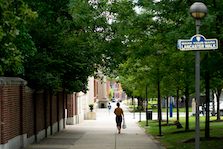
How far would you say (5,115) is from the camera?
11375 millimetres

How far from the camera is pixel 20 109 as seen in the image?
43.9 feet

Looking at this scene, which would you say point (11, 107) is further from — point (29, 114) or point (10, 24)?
point (10, 24)

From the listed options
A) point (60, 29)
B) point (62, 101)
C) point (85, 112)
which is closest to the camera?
point (60, 29)

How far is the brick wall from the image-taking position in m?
11.3

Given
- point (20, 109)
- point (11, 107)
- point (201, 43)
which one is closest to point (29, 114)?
point (20, 109)

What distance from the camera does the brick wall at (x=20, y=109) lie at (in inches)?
446

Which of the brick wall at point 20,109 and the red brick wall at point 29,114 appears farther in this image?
the red brick wall at point 29,114

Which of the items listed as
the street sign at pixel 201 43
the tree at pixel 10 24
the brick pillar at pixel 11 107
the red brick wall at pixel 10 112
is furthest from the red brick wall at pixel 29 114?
the street sign at pixel 201 43

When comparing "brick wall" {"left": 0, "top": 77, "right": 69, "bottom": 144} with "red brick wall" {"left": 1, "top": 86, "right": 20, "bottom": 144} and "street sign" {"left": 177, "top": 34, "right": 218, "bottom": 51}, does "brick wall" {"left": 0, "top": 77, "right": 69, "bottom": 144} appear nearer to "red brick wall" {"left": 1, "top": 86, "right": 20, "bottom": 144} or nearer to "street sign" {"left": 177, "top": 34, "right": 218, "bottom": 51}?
"red brick wall" {"left": 1, "top": 86, "right": 20, "bottom": 144}

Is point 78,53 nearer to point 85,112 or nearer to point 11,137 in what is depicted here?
point 11,137

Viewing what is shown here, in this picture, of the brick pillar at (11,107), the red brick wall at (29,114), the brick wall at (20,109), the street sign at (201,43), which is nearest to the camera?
the street sign at (201,43)

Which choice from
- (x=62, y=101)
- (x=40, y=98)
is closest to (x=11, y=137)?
(x=40, y=98)

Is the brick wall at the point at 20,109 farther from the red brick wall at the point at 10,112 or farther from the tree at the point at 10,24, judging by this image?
the tree at the point at 10,24

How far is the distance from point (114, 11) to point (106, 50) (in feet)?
5.52
